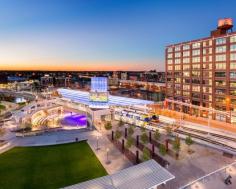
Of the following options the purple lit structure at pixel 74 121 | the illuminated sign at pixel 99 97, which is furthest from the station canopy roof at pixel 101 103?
the purple lit structure at pixel 74 121

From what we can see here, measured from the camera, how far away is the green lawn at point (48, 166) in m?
22.6

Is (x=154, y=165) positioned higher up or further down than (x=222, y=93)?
further down

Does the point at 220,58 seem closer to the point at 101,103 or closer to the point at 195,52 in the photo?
the point at 195,52

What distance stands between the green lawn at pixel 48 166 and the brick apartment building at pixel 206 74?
34.9 metres

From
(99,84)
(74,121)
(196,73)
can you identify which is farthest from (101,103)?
(196,73)

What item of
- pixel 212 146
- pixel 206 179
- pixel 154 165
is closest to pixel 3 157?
pixel 154 165

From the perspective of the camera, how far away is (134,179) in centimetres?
1695

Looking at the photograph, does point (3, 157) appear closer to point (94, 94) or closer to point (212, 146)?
point (212, 146)

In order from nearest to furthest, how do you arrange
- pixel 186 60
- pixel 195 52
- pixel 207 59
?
1. pixel 207 59
2. pixel 195 52
3. pixel 186 60

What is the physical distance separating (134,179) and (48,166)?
1421 cm

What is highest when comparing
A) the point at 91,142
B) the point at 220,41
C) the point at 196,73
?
the point at 220,41

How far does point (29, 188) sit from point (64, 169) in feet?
16.0

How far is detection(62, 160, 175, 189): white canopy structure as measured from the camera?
16.0 metres

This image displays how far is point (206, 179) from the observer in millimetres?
23047
